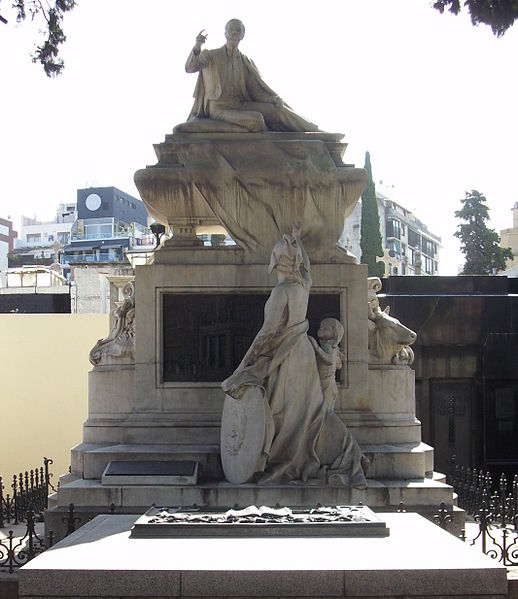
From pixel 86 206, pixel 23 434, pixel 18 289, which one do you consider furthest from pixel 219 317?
pixel 86 206

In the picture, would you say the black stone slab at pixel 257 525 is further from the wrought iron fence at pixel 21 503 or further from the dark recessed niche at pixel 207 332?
the wrought iron fence at pixel 21 503

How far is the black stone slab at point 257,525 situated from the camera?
7105mm

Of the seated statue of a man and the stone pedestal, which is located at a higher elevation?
the seated statue of a man

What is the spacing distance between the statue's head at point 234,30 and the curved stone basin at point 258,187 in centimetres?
124

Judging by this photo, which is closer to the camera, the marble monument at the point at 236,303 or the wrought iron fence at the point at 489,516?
the wrought iron fence at the point at 489,516

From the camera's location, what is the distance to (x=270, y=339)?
9250 millimetres

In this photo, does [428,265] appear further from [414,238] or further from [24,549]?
[24,549]

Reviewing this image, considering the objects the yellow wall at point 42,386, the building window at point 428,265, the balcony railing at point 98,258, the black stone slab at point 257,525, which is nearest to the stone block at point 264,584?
the black stone slab at point 257,525

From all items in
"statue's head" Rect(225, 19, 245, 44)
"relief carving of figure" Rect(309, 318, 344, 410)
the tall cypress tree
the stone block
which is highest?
the tall cypress tree

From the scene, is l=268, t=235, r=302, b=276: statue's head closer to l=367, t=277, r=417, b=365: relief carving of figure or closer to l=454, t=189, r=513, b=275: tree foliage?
l=367, t=277, r=417, b=365: relief carving of figure

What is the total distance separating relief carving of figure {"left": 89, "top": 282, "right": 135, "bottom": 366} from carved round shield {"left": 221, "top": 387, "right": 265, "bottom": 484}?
1900 millimetres

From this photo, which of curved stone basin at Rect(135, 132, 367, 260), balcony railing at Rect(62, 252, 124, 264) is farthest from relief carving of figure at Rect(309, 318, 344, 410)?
balcony railing at Rect(62, 252, 124, 264)

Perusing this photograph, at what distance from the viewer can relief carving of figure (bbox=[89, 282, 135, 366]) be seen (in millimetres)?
10641

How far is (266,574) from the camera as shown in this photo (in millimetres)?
6133
